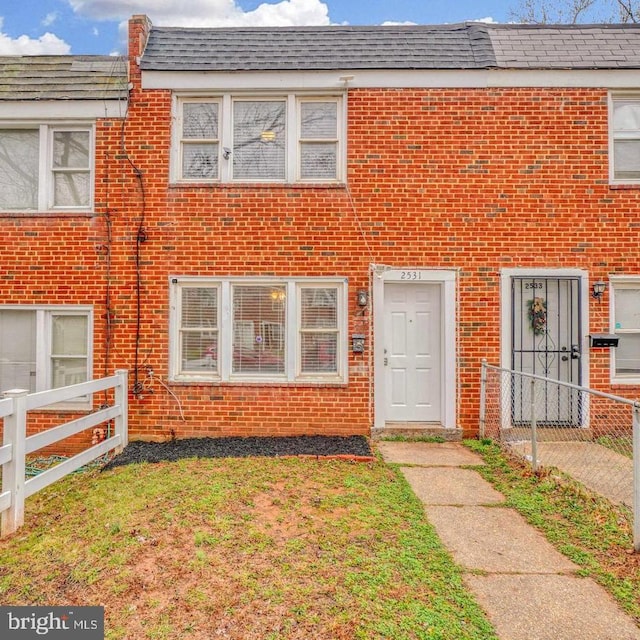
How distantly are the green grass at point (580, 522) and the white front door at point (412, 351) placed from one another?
4.99ft

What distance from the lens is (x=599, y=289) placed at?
6918 millimetres

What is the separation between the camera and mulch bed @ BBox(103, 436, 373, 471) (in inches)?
239

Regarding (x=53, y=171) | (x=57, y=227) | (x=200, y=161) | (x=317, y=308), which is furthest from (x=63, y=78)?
(x=317, y=308)

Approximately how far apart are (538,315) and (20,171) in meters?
8.37

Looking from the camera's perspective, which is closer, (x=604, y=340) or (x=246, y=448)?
(x=246, y=448)

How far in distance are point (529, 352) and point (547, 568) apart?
4085 millimetres

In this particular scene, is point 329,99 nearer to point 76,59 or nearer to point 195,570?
→ point 76,59

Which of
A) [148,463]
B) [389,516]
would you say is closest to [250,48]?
[148,463]

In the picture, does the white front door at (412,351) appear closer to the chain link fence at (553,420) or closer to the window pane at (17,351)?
the chain link fence at (553,420)

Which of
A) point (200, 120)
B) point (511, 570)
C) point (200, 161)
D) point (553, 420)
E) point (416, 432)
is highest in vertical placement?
point (200, 120)

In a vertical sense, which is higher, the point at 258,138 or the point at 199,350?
the point at 258,138

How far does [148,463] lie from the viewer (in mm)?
5922

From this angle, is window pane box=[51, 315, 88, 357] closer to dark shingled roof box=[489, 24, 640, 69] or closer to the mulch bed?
the mulch bed

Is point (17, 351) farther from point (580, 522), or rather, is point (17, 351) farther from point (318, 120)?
point (580, 522)
